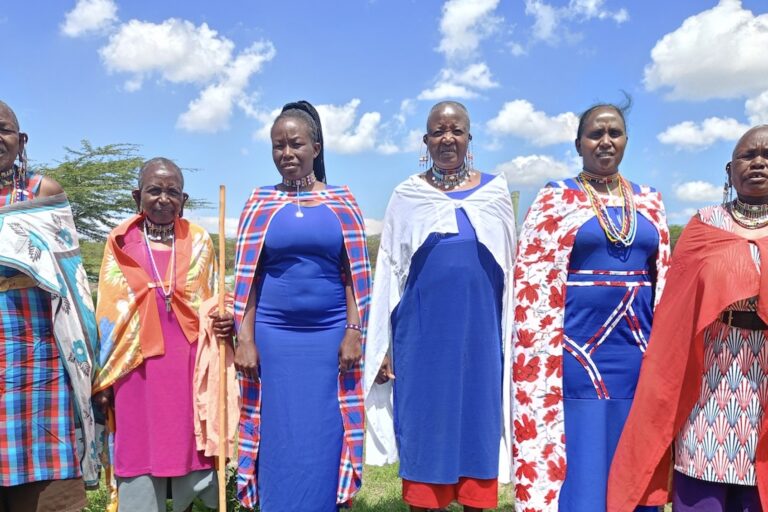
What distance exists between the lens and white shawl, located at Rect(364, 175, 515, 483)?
333 centimetres

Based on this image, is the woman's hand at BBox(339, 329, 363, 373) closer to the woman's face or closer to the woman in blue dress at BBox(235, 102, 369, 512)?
the woman in blue dress at BBox(235, 102, 369, 512)

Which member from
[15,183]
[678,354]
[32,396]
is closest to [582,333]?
[678,354]

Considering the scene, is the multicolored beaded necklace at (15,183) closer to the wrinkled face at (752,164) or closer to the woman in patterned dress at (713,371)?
the woman in patterned dress at (713,371)

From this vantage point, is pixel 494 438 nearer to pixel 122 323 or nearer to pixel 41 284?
pixel 122 323

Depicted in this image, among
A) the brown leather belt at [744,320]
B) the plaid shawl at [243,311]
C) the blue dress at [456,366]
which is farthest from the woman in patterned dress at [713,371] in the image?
the plaid shawl at [243,311]

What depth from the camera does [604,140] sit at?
10.4 ft

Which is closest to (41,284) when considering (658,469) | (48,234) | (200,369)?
(48,234)

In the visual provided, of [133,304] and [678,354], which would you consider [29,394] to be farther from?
[678,354]

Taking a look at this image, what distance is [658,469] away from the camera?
9.62 ft

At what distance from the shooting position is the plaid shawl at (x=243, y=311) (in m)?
3.35

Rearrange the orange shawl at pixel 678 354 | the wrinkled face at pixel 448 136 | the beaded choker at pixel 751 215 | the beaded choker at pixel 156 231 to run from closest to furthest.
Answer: the orange shawl at pixel 678 354 → the beaded choker at pixel 751 215 → the wrinkled face at pixel 448 136 → the beaded choker at pixel 156 231

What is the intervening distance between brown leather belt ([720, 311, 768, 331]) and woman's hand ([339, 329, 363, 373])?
1.73 metres

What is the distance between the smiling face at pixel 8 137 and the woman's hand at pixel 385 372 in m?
2.09

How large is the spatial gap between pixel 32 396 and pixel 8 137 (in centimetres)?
121
